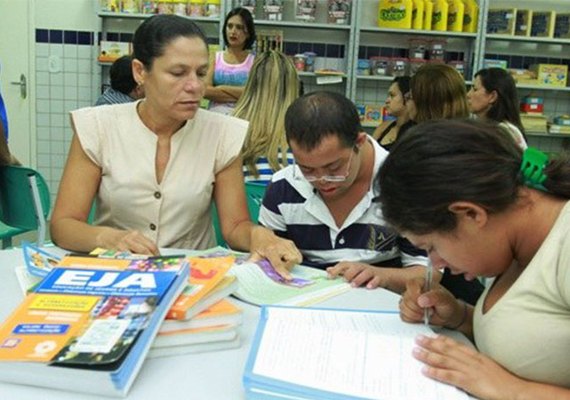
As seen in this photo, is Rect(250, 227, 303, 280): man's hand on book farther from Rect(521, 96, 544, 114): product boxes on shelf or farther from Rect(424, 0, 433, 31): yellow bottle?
Rect(521, 96, 544, 114): product boxes on shelf

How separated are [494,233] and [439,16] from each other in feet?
13.3

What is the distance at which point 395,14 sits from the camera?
4699 mm

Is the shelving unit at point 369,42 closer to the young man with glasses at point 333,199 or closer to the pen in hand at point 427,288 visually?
the young man with glasses at point 333,199

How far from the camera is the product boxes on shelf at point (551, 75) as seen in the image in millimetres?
4910

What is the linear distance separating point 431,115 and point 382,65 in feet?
5.30

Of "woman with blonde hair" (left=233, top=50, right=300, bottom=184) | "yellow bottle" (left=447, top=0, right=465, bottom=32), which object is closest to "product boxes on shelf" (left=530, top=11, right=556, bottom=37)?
"yellow bottle" (left=447, top=0, right=465, bottom=32)

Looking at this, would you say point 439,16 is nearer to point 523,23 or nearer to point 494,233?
point 523,23

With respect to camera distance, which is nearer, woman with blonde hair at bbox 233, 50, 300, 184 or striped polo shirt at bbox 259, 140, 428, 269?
striped polo shirt at bbox 259, 140, 428, 269

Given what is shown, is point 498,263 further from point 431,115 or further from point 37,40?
point 37,40

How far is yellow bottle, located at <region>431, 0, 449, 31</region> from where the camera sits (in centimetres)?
466

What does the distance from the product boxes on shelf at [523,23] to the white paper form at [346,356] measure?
4.30 metres

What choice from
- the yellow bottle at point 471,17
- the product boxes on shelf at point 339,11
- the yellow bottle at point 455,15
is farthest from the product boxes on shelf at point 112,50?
the yellow bottle at point 471,17

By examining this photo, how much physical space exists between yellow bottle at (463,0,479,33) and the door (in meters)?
3.39

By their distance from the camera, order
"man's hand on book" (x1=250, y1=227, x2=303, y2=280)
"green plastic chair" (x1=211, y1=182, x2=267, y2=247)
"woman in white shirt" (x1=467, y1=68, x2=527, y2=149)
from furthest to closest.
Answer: "woman in white shirt" (x1=467, y1=68, x2=527, y2=149) → "green plastic chair" (x1=211, y1=182, x2=267, y2=247) → "man's hand on book" (x1=250, y1=227, x2=303, y2=280)
